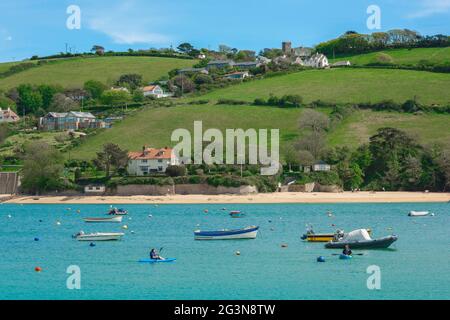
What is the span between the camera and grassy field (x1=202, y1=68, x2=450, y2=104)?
150 meters

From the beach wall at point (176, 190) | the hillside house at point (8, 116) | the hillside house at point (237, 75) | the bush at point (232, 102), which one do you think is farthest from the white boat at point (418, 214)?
the hillside house at point (8, 116)

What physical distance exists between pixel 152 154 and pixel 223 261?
68.7 m

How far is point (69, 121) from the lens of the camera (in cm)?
16438

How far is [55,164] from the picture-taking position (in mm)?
122062

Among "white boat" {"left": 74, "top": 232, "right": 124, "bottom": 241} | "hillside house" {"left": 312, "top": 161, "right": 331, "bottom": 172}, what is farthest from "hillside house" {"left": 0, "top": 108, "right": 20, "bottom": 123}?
"white boat" {"left": 74, "top": 232, "right": 124, "bottom": 241}

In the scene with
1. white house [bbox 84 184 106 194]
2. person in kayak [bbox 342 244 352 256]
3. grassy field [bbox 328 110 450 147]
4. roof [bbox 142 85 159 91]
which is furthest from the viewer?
roof [bbox 142 85 159 91]

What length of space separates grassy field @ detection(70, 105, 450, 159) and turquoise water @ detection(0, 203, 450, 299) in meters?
43.3

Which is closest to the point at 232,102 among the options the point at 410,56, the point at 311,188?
the point at 311,188

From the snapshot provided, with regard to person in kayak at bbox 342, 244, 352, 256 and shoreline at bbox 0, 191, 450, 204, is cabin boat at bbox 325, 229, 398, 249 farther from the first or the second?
shoreline at bbox 0, 191, 450, 204

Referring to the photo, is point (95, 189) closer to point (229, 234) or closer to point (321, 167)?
point (321, 167)

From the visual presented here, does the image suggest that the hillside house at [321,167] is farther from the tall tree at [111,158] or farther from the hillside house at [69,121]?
the hillside house at [69,121]

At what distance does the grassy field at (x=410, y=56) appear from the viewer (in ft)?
564

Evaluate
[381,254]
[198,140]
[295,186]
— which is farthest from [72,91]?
[381,254]
